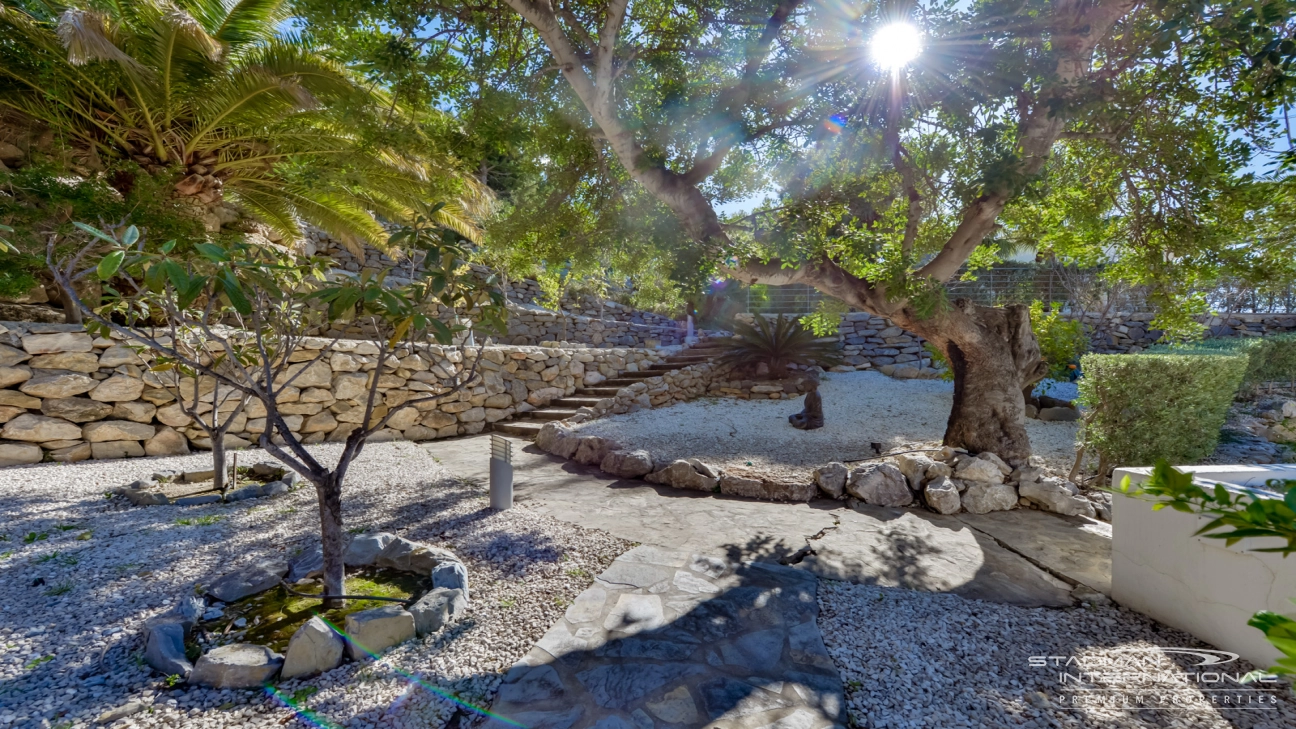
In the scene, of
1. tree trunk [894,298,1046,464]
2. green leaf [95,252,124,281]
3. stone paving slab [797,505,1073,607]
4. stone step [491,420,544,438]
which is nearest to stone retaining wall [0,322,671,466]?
stone step [491,420,544,438]

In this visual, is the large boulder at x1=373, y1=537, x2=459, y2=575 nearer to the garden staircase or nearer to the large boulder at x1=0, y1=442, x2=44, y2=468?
the garden staircase

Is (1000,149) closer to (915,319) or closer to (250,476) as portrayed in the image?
(915,319)

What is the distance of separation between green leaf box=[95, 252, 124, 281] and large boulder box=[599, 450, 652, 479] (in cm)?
366

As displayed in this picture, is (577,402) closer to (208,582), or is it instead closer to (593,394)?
(593,394)

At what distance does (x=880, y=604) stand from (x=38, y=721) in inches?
117

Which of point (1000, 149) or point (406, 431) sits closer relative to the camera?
point (1000, 149)

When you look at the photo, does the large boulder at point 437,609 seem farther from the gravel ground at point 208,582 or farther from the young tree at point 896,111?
the young tree at point 896,111

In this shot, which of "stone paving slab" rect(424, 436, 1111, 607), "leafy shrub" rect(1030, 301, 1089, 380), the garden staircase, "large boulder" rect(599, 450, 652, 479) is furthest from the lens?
the garden staircase

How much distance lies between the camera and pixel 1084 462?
4.77 m

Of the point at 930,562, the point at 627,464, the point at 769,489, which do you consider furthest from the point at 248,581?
the point at 930,562

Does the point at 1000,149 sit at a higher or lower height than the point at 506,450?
higher

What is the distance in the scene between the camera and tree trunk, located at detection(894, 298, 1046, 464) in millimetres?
4422

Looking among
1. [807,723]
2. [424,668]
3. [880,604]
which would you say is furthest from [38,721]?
[880,604]

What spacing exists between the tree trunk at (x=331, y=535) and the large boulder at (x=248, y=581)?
0.38 meters
